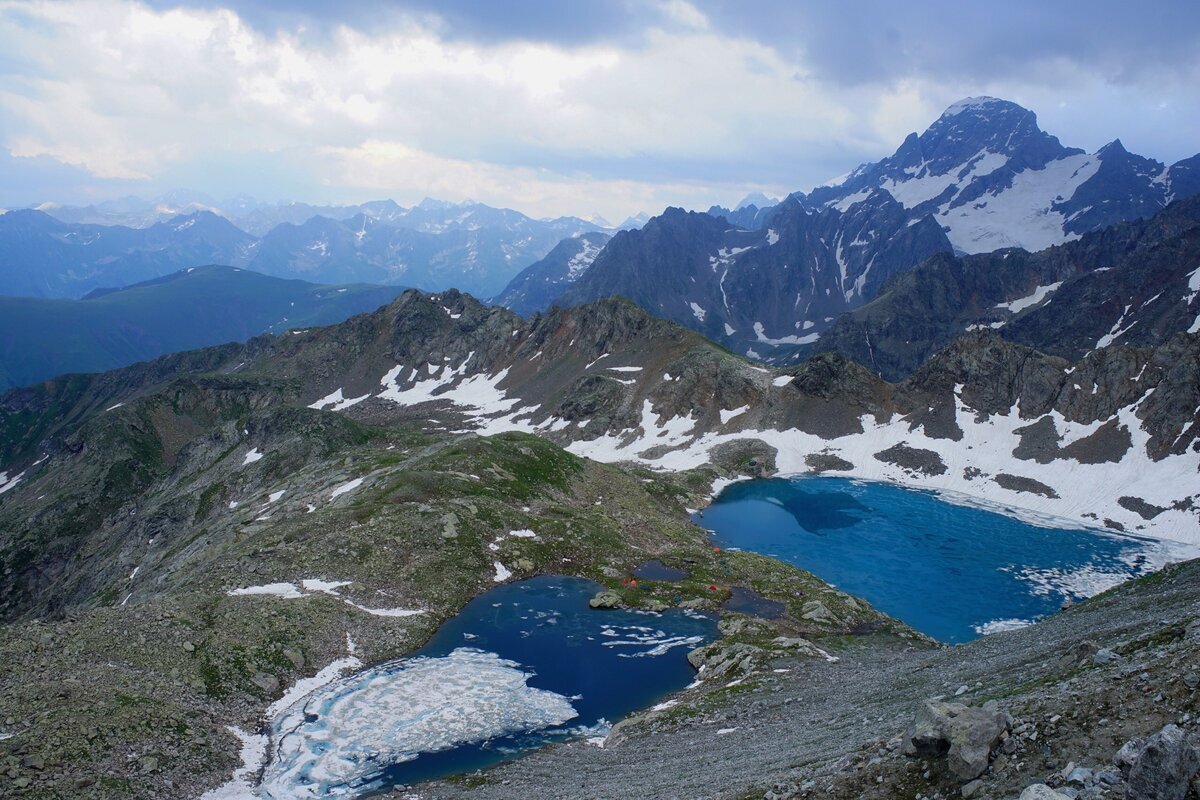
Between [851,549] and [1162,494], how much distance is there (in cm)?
6238

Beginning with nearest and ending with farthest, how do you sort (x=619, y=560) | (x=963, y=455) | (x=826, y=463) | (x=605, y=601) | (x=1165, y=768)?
(x=1165, y=768) → (x=605, y=601) → (x=619, y=560) → (x=963, y=455) → (x=826, y=463)

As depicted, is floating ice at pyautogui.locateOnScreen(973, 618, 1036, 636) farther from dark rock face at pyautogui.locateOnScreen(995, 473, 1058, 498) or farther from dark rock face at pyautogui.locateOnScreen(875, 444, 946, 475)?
dark rock face at pyautogui.locateOnScreen(875, 444, 946, 475)

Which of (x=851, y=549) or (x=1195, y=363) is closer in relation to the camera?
(x=851, y=549)

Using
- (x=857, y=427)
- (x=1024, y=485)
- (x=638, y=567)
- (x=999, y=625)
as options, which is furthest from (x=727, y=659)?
(x=857, y=427)

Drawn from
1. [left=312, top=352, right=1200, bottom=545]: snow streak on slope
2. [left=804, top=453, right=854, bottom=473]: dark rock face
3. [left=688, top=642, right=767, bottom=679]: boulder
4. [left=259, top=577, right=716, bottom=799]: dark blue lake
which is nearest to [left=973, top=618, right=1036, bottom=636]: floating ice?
[left=259, top=577, right=716, bottom=799]: dark blue lake

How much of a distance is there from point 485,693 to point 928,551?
78.8m

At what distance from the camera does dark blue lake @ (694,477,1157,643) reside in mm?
79188

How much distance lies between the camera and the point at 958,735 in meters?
16.3

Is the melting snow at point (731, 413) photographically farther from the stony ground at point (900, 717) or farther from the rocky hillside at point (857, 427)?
the stony ground at point (900, 717)

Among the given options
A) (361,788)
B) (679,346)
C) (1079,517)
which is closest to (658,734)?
(361,788)

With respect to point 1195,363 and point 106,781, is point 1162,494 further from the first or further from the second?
point 106,781

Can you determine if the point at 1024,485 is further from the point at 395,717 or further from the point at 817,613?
the point at 395,717

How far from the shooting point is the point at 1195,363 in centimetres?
12825

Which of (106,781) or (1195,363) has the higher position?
(1195,363)
